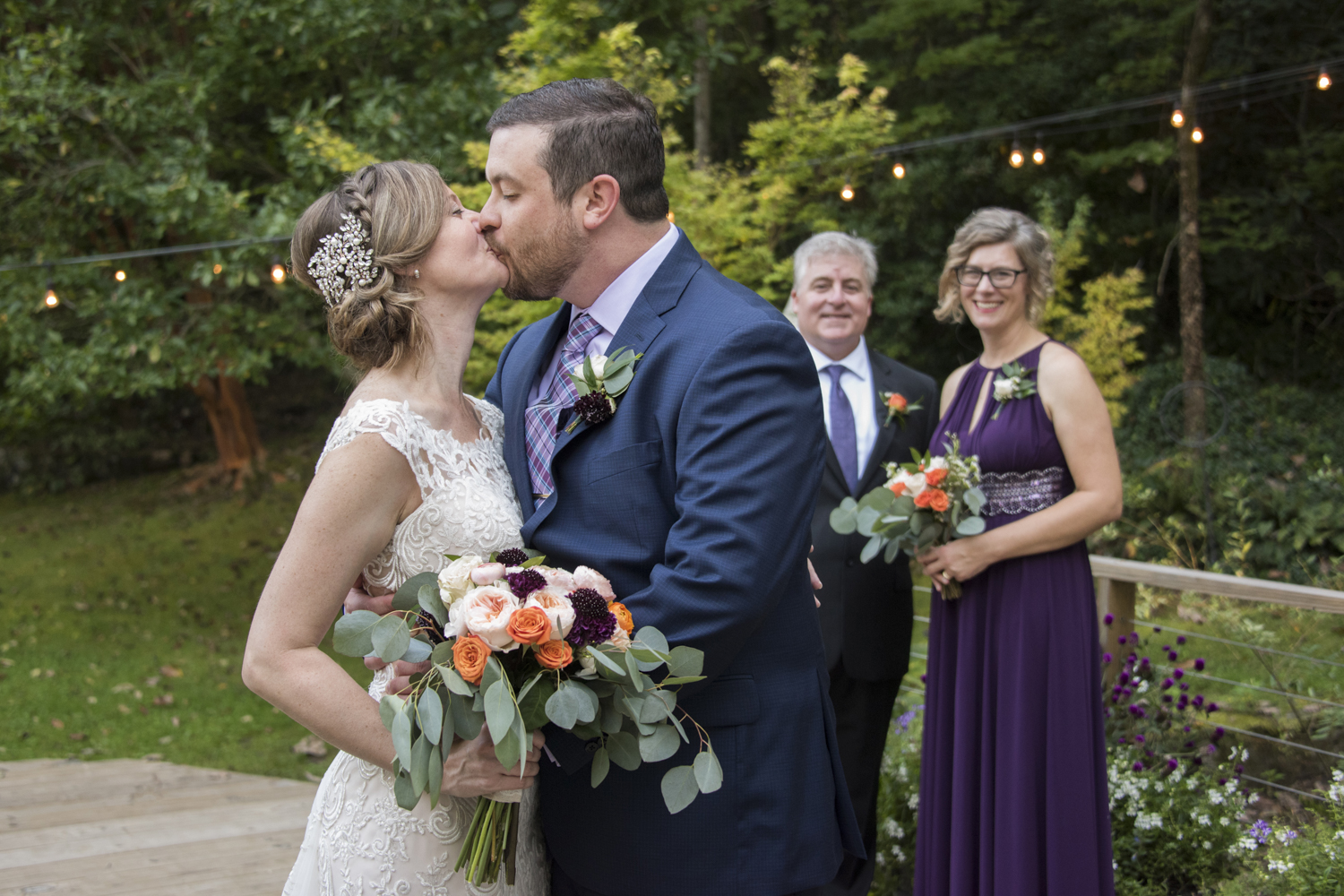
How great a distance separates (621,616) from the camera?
1709 mm

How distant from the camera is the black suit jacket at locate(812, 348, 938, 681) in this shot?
365 centimetres

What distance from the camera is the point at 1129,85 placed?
13.0m

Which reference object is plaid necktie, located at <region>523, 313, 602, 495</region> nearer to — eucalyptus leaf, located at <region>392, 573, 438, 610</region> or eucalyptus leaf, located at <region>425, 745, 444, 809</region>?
eucalyptus leaf, located at <region>392, 573, 438, 610</region>

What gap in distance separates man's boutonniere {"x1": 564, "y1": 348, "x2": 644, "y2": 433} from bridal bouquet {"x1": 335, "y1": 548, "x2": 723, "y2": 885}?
31cm

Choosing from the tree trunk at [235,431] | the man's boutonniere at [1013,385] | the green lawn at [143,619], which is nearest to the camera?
the man's boutonniere at [1013,385]

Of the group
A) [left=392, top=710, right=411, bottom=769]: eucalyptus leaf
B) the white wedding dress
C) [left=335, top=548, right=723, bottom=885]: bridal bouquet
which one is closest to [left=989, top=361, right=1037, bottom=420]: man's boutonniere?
the white wedding dress

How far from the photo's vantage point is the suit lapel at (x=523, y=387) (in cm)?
220

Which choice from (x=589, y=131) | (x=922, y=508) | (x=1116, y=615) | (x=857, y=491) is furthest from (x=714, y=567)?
(x=1116, y=615)

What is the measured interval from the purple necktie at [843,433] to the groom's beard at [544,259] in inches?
73.6

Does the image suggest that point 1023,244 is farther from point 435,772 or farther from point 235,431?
point 235,431

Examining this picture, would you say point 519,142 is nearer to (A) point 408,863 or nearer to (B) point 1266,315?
(A) point 408,863

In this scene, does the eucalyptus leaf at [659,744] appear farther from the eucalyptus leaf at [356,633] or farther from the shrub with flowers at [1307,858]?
the shrub with flowers at [1307,858]

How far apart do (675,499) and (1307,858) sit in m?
2.29

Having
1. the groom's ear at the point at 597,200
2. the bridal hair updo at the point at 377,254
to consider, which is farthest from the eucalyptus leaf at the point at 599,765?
the groom's ear at the point at 597,200
